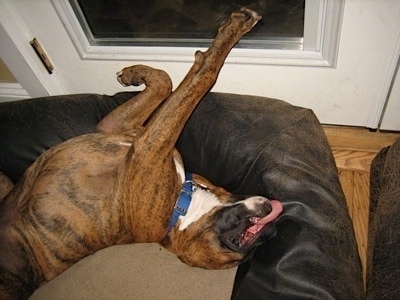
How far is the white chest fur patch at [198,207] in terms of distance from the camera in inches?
59.6

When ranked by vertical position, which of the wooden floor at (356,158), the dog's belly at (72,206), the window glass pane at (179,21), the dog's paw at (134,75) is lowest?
the wooden floor at (356,158)

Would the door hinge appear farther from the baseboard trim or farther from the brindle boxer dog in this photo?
the brindle boxer dog

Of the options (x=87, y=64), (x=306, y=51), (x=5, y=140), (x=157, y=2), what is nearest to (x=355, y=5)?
(x=306, y=51)

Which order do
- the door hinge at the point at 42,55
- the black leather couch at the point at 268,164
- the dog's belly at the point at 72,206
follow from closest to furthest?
the black leather couch at the point at 268,164 → the dog's belly at the point at 72,206 → the door hinge at the point at 42,55

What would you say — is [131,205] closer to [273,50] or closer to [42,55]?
[273,50]

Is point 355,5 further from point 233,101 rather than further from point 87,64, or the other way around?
point 87,64

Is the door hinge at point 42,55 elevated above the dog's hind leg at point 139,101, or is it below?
above

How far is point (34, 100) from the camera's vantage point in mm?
1939

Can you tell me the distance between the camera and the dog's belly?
4.82 feet

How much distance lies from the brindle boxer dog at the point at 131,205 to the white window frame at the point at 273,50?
0.32m

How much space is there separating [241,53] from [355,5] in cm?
56

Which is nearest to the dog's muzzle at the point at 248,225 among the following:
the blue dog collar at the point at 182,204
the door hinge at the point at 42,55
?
the blue dog collar at the point at 182,204

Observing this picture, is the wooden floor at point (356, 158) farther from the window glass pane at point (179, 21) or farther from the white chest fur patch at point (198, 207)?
the white chest fur patch at point (198, 207)

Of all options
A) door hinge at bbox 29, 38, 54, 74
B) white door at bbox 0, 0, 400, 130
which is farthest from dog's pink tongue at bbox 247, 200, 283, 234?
door hinge at bbox 29, 38, 54, 74
